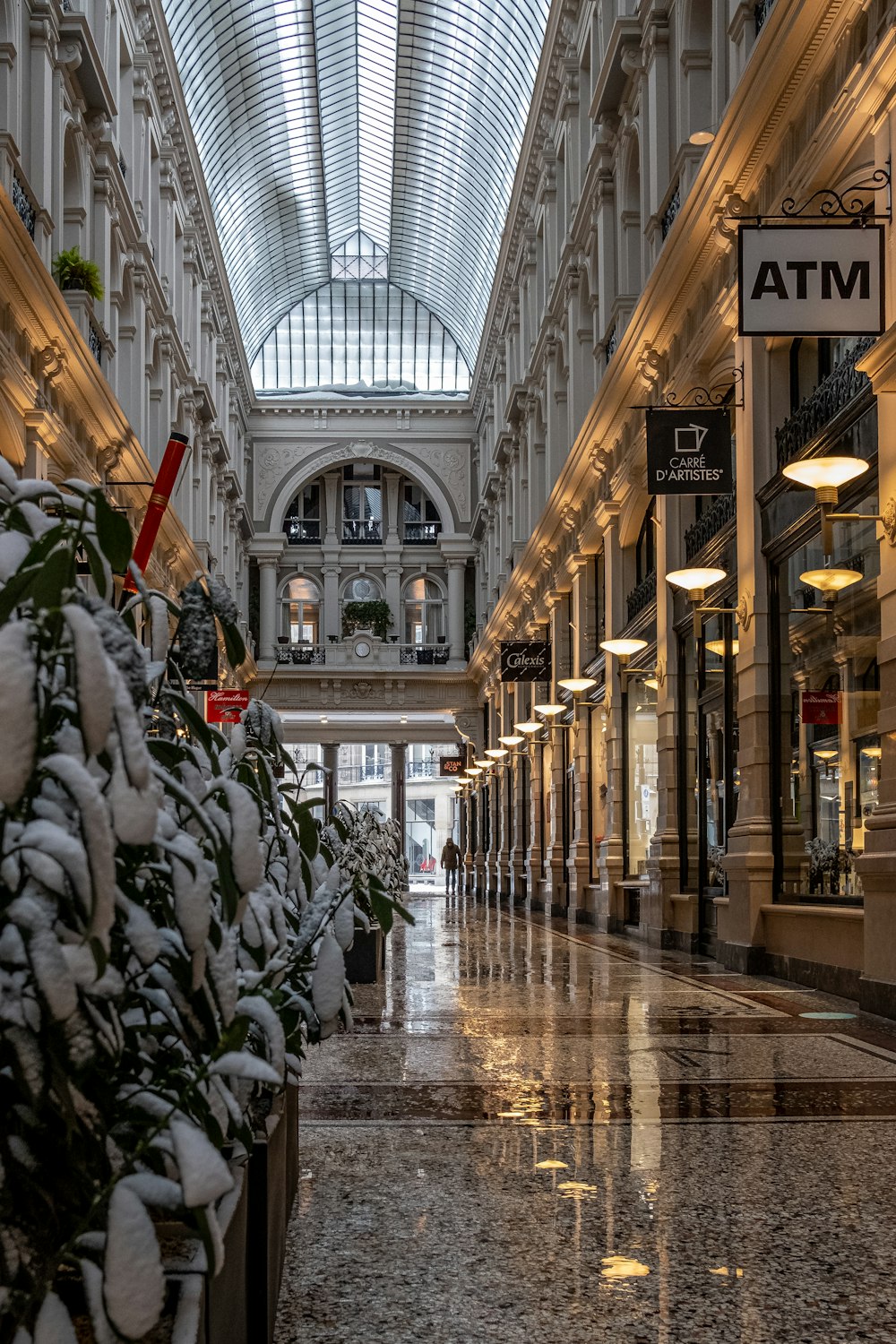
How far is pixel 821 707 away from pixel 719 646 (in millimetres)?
3394

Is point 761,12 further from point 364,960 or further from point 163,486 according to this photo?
point 163,486

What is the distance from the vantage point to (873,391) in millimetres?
8555

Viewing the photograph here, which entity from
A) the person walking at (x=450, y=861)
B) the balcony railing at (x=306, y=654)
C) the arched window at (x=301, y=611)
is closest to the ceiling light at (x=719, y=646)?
the person walking at (x=450, y=861)

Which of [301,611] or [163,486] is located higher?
[301,611]

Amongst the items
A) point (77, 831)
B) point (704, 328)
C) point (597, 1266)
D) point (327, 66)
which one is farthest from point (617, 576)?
point (327, 66)

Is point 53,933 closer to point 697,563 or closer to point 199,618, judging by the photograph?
point 199,618

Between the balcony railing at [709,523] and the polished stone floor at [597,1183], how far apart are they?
6344 millimetres

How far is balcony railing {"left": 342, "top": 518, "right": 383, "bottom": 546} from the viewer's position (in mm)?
49500

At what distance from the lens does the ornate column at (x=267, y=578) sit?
47.7 meters

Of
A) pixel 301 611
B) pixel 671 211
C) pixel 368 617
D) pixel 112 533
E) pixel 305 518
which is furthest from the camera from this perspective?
pixel 305 518

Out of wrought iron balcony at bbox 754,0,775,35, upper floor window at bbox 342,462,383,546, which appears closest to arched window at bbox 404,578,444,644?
upper floor window at bbox 342,462,383,546

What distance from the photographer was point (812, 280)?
8.88 metres

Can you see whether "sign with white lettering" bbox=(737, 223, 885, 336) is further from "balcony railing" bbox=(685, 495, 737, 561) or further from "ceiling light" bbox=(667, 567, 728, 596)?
"balcony railing" bbox=(685, 495, 737, 561)

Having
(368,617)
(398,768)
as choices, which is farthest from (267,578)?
(398,768)
